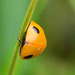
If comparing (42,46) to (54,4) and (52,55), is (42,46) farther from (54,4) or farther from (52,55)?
(54,4)

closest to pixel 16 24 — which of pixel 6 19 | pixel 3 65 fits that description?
pixel 6 19

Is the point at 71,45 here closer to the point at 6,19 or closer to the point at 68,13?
the point at 68,13

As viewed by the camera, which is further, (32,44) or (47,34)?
(47,34)

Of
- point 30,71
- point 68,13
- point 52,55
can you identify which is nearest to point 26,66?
point 30,71

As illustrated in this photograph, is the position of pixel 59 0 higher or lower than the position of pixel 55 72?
higher

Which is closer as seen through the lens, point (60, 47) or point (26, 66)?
point (26, 66)

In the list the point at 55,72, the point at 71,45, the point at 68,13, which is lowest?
the point at 55,72
